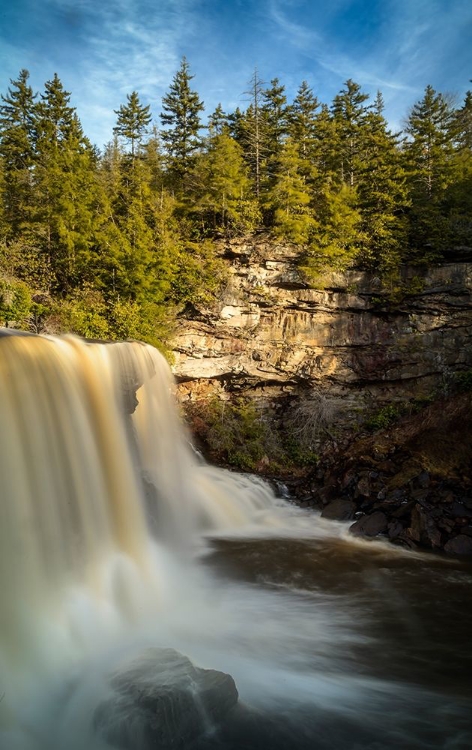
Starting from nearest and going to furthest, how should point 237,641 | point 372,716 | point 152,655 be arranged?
1. point 372,716
2. point 152,655
3. point 237,641

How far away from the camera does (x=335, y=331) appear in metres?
17.6

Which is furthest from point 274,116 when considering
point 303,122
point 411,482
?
point 411,482

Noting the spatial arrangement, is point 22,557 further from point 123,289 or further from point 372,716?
point 123,289

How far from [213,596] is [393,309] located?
46.1ft

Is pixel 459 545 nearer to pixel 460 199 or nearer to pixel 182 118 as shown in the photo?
pixel 460 199

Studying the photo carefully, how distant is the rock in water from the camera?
370 centimetres

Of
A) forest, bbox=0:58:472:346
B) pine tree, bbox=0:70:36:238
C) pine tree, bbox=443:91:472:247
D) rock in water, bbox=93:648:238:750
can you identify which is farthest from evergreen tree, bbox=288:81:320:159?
rock in water, bbox=93:648:238:750

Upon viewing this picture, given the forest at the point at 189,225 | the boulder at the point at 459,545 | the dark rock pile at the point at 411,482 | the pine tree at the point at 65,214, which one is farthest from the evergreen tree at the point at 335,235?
the boulder at the point at 459,545

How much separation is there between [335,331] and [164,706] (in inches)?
605

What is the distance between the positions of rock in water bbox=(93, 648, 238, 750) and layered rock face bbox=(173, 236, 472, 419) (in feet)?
42.4

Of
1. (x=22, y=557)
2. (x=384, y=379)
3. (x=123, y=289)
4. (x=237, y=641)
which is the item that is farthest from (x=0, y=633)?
(x=384, y=379)

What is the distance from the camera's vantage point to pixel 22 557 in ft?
17.8

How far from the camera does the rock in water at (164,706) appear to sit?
12.1 ft

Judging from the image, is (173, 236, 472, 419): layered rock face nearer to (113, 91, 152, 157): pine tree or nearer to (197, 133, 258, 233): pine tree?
(197, 133, 258, 233): pine tree
